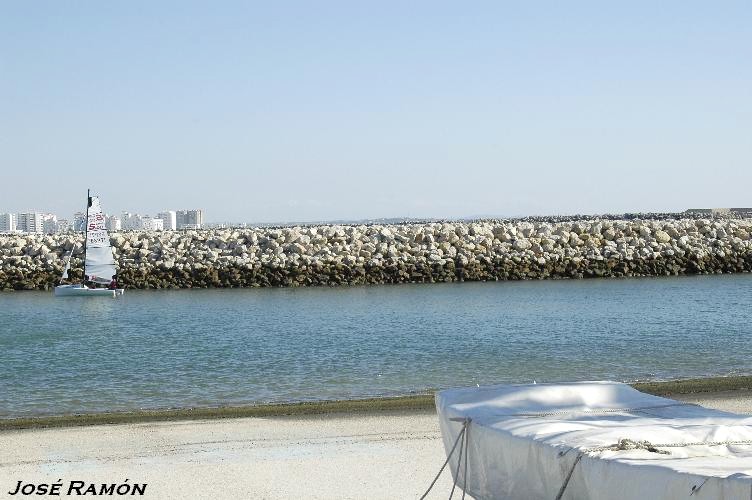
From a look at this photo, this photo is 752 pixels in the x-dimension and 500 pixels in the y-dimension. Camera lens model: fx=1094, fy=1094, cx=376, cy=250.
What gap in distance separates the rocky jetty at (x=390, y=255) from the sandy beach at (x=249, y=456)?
2304 cm

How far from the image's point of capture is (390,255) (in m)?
36.5

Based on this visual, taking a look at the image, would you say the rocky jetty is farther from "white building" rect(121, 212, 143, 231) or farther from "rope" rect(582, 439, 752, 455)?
"white building" rect(121, 212, 143, 231)

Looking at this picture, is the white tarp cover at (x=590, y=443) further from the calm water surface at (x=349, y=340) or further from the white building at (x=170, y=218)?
the white building at (x=170, y=218)

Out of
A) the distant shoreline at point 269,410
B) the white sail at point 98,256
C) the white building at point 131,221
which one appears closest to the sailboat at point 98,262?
the white sail at point 98,256

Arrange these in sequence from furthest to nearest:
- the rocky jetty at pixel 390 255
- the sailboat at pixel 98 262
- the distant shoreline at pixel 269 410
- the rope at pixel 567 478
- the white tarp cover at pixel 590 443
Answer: the rocky jetty at pixel 390 255 → the sailboat at pixel 98 262 → the distant shoreline at pixel 269 410 → the rope at pixel 567 478 → the white tarp cover at pixel 590 443

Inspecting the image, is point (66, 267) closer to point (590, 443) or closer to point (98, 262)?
point (98, 262)

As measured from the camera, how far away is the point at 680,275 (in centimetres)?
3762

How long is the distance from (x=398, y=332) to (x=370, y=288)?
10.9 metres

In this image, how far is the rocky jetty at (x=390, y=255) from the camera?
1404 inches

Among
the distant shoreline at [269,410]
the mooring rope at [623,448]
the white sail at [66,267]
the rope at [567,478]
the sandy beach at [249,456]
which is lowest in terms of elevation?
the distant shoreline at [269,410]

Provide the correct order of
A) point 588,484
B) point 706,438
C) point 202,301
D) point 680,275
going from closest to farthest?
point 588,484, point 706,438, point 202,301, point 680,275

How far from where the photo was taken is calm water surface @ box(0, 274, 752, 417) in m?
16.3

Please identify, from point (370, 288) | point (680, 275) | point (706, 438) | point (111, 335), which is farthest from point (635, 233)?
point (706, 438)

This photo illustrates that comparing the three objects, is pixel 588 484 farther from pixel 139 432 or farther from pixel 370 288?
pixel 370 288
